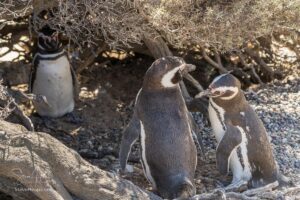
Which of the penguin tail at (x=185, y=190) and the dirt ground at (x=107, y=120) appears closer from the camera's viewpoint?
the penguin tail at (x=185, y=190)

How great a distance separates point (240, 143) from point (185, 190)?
1.73 ft

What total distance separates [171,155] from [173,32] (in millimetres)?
920

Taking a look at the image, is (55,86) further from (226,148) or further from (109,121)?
(226,148)

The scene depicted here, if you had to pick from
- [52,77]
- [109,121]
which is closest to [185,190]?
[109,121]

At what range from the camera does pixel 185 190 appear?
3.51 meters

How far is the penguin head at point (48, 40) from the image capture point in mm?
4934

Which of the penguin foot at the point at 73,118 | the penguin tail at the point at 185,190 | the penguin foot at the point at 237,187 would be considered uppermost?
the penguin tail at the point at 185,190

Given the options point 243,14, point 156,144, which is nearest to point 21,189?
point 156,144

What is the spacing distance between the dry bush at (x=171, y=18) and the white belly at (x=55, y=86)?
56 cm

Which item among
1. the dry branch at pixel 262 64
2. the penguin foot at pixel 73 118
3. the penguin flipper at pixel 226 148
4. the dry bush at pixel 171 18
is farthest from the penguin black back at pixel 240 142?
the dry branch at pixel 262 64

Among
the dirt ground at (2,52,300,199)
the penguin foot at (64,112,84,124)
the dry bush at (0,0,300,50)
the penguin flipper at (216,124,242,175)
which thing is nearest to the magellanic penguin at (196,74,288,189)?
the penguin flipper at (216,124,242,175)

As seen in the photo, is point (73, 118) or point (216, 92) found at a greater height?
point (216, 92)

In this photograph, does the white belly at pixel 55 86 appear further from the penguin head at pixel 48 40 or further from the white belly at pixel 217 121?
the white belly at pixel 217 121

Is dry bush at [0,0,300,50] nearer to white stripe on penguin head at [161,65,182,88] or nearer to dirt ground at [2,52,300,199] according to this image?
white stripe on penguin head at [161,65,182,88]
